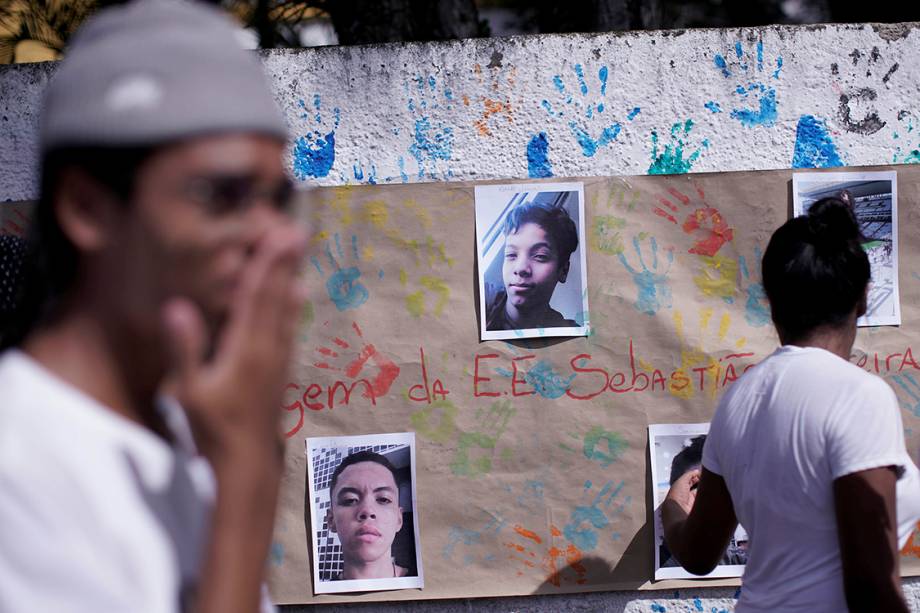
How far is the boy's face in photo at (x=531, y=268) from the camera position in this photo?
2.42 metres

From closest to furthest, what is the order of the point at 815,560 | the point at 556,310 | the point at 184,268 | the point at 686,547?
1. the point at 184,268
2. the point at 815,560
3. the point at 686,547
4. the point at 556,310

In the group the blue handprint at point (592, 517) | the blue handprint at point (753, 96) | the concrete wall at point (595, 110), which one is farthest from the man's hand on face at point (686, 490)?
the blue handprint at point (753, 96)

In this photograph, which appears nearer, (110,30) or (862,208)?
(110,30)

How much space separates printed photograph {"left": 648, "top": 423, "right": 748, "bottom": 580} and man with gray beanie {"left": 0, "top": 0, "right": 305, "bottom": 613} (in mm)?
1785

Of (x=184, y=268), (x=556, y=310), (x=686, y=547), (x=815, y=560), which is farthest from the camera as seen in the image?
(x=556, y=310)

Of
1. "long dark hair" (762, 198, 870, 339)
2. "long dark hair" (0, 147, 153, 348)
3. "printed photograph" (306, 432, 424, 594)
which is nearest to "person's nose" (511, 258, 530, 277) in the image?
"printed photograph" (306, 432, 424, 594)

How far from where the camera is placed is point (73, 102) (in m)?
0.75

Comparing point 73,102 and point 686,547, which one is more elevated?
point 73,102

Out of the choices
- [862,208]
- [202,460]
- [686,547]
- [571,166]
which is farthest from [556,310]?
[202,460]

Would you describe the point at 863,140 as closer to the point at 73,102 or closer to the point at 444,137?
the point at 444,137

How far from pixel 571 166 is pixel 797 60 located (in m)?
0.66

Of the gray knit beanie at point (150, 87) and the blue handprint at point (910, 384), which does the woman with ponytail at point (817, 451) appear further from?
the gray knit beanie at point (150, 87)

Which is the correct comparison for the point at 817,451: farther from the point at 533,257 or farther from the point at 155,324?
the point at 155,324

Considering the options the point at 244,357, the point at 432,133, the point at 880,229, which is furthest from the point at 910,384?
the point at 244,357
